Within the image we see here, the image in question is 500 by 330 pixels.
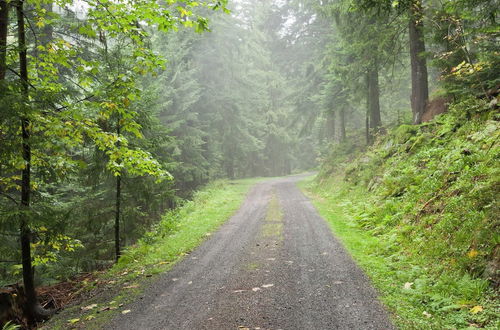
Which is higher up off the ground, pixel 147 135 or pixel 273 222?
pixel 147 135

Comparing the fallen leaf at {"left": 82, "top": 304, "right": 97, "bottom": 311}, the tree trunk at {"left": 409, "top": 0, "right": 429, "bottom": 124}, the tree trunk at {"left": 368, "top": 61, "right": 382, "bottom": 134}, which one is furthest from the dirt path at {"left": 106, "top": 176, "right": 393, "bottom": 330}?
the tree trunk at {"left": 368, "top": 61, "right": 382, "bottom": 134}

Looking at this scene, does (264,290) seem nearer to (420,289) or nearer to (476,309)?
(420,289)

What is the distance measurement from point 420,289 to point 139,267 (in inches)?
251

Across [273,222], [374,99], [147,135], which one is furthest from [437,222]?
[374,99]

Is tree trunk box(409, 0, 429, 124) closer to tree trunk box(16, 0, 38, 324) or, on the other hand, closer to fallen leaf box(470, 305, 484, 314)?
fallen leaf box(470, 305, 484, 314)

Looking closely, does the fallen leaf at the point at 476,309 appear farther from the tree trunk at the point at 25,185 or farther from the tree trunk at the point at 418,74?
the tree trunk at the point at 418,74

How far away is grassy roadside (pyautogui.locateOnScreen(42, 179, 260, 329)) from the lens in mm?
5605

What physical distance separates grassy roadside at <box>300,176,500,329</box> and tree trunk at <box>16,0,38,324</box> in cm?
619

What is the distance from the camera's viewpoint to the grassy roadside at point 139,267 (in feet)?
18.4

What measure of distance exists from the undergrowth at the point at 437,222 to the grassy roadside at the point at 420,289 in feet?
0.04

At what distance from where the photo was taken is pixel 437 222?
282 inches

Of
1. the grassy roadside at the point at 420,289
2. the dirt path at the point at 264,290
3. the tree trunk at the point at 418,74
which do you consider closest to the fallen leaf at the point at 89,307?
the dirt path at the point at 264,290

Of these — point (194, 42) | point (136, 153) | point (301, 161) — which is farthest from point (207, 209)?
point (301, 161)

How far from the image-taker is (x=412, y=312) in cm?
465
